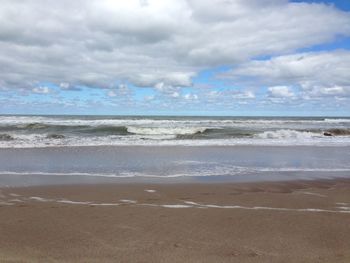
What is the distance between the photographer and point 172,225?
16.3 feet

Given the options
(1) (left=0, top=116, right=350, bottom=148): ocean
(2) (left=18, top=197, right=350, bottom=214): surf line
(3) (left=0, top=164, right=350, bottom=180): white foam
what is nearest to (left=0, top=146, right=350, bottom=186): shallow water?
(3) (left=0, top=164, right=350, bottom=180): white foam

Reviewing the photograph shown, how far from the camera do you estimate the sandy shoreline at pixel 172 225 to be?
398cm

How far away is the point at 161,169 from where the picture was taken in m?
10.8

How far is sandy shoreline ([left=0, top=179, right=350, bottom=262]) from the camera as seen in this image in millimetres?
3984

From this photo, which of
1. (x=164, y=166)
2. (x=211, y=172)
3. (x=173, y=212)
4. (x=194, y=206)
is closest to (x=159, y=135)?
(x=164, y=166)

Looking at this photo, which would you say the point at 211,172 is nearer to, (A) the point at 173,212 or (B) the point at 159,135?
(A) the point at 173,212

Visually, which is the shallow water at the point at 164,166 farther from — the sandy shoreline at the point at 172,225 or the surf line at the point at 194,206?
the surf line at the point at 194,206

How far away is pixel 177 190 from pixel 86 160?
5682 millimetres

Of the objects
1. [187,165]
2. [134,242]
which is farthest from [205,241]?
[187,165]

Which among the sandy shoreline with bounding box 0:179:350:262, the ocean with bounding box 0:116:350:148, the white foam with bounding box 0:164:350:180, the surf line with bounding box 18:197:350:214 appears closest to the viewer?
the sandy shoreline with bounding box 0:179:350:262

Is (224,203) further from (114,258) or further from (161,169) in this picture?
(161,169)

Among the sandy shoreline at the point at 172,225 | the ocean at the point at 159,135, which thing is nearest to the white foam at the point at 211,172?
the sandy shoreline at the point at 172,225

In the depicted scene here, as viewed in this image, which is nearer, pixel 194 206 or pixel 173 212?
pixel 173 212

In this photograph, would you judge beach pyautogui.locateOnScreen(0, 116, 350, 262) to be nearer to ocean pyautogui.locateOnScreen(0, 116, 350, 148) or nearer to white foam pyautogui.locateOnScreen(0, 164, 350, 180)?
white foam pyautogui.locateOnScreen(0, 164, 350, 180)
